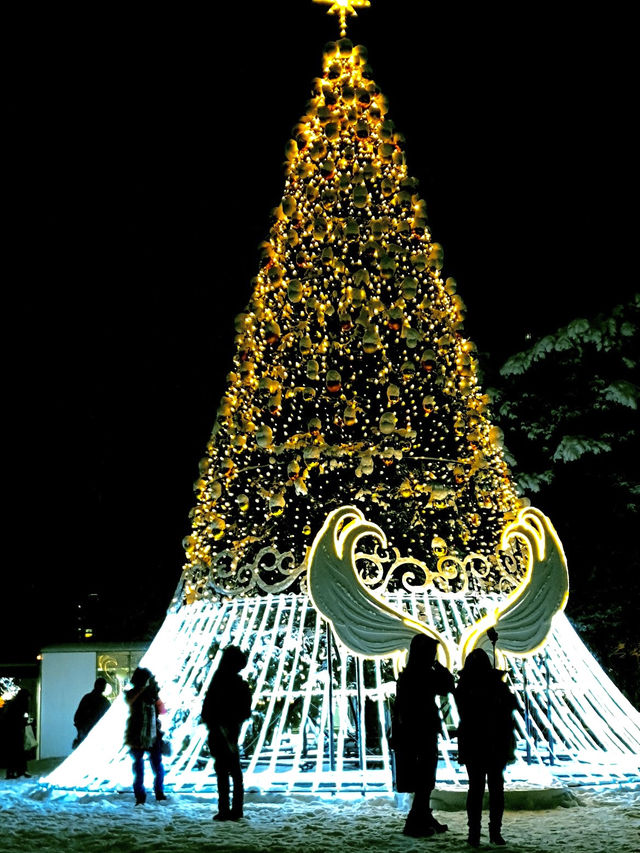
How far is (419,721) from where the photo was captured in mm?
6719

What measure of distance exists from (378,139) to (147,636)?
15876 millimetres

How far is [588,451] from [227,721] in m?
10.7

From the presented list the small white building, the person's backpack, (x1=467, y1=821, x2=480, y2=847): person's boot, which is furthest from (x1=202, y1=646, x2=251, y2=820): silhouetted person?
the small white building

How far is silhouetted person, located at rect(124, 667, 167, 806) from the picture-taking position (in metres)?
8.19

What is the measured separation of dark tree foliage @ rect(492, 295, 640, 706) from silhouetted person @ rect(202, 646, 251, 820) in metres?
9.88

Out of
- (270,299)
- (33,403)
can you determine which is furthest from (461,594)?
(33,403)

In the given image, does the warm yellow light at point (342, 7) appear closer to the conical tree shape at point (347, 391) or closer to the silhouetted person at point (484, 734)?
the conical tree shape at point (347, 391)

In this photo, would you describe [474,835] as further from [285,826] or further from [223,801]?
[223,801]

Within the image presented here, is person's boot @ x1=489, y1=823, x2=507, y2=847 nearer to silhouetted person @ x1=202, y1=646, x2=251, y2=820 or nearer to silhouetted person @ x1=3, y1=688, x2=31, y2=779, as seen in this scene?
silhouetted person @ x1=202, y1=646, x2=251, y2=820

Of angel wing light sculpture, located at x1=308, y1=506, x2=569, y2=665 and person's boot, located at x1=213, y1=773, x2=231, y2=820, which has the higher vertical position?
angel wing light sculpture, located at x1=308, y1=506, x2=569, y2=665

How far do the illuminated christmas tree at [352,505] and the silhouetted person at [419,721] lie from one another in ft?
5.85

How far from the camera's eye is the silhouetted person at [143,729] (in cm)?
819

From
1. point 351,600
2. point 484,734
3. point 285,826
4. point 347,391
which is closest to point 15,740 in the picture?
point 351,600

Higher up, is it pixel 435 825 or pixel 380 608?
pixel 380 608
